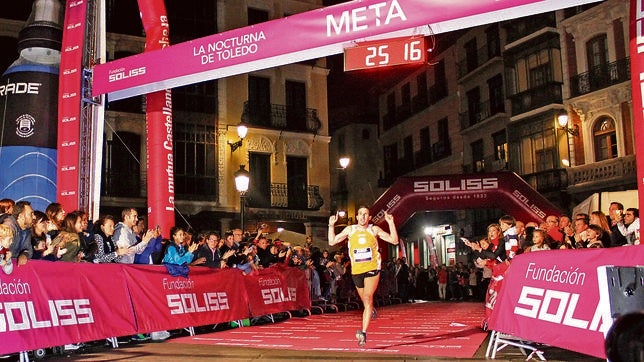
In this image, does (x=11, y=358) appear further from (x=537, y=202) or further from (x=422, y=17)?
(x=537, y=202)

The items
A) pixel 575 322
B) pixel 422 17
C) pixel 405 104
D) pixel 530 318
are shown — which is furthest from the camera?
pixel 405 104

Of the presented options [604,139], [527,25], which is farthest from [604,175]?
[527,25]

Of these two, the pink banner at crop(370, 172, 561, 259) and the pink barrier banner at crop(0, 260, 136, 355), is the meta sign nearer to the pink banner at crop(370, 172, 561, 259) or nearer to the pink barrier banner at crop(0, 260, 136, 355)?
the pink barrier banner at crop(0, 260, 136, 355)

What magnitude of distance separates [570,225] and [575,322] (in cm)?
688

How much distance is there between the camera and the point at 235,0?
3203 cm

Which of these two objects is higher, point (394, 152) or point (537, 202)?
point (394, 152)

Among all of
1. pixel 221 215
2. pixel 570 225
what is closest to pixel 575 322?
pixel 570 225

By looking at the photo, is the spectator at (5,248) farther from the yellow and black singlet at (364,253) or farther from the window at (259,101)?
the window at (259,101)

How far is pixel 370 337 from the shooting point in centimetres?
1054

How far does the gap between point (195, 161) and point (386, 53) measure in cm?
2031

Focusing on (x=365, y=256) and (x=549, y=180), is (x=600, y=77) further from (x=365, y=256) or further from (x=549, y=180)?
(x=365, y=256)

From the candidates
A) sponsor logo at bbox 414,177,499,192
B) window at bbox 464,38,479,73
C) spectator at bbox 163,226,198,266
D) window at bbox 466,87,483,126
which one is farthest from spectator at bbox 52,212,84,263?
window at bbox 464,38,479,73

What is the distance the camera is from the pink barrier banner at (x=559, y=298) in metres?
6.51

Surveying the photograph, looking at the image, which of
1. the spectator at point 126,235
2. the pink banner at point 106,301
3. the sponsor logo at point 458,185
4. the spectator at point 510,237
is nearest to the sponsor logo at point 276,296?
the pink banner at point 106,301
